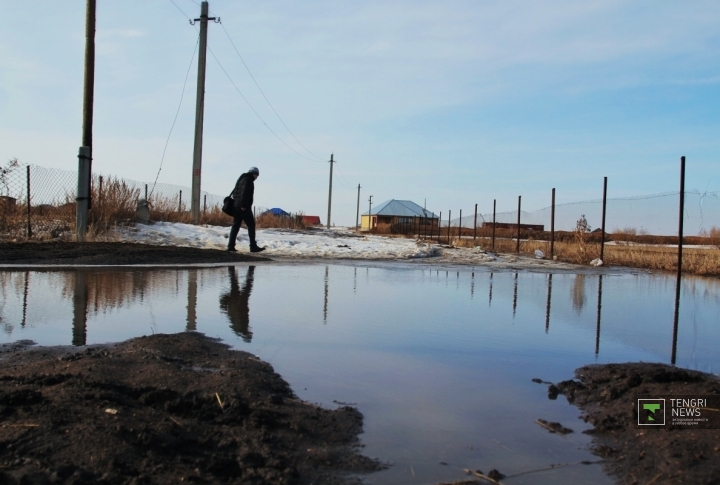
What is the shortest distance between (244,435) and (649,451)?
1868mm

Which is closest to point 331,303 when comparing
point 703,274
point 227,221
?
point 703,274

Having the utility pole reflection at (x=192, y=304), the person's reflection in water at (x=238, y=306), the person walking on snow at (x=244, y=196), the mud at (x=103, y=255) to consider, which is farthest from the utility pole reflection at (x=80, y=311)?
the person walking on snow at (x=244, y=196)

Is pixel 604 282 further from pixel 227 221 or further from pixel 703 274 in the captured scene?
pixel 227 221

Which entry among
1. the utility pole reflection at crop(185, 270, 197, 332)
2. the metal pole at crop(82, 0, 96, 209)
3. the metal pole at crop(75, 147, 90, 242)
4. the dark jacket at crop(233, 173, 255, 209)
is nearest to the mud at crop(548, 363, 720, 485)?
the utility pole reflection at crop(185, 270, 197, 332)

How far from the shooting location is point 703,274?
1456cm

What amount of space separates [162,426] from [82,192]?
14349mm

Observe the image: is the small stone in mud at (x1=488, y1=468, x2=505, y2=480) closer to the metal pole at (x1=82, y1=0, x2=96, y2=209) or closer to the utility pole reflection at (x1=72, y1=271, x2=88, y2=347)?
the utility pole reflection at (x1=72, y1=271, x2=88, y2=347)

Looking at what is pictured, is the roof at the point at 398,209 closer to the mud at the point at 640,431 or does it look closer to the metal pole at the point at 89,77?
the metal pole at the point at 89,77

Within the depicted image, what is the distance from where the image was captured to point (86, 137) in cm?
1598

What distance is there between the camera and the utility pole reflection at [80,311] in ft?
16.1

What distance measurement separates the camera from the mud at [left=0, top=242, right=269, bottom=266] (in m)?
11.4

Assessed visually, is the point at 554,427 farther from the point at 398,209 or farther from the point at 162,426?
the point at 398,209

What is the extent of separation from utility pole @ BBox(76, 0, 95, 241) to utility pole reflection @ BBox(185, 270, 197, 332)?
7.33 metres

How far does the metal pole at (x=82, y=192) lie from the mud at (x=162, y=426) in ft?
41.6
